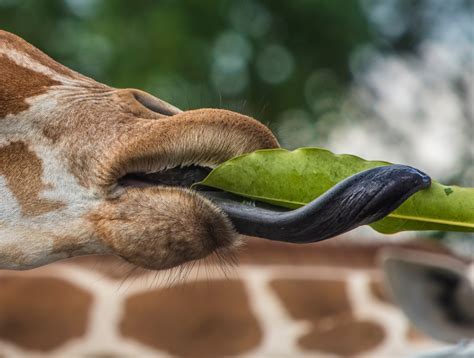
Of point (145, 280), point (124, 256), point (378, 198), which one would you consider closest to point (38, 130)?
point (124, 256)

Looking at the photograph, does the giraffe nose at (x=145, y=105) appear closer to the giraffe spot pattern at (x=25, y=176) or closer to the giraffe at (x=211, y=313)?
the giraffe spot pattern at (x=25, y=176)

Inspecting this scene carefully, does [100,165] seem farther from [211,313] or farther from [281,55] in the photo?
[281,55]

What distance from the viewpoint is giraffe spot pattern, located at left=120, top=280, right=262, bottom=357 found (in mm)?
3635

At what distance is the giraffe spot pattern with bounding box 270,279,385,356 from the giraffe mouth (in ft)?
7.59

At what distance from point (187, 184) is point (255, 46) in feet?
26.0

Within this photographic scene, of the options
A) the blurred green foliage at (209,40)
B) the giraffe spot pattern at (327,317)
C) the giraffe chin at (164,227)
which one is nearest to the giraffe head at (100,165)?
the giraffe chin at (164,227)

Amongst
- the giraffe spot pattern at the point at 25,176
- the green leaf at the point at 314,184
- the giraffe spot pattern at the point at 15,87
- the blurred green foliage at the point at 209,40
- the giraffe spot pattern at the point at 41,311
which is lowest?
the giraffe spot pattern at the point at 41,311

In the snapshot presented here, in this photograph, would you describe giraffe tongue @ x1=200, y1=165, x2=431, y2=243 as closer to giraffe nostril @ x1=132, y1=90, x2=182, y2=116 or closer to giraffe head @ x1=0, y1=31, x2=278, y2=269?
giraffe head @ x1=0, y1=31, x2=278, y2=269

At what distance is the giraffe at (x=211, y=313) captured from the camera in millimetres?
3625

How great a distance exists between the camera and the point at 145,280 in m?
3.87

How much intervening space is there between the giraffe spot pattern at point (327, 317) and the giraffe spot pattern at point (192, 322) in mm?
204

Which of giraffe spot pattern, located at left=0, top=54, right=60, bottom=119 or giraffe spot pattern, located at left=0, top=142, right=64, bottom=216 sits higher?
giraffe spot pattern, located at left=0, top=54, right=60, bottom=119

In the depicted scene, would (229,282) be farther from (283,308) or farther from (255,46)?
(255,46)

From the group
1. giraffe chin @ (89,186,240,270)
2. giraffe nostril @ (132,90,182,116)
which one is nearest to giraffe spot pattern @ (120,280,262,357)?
giraffe nostril @ (132,90,182,116)
